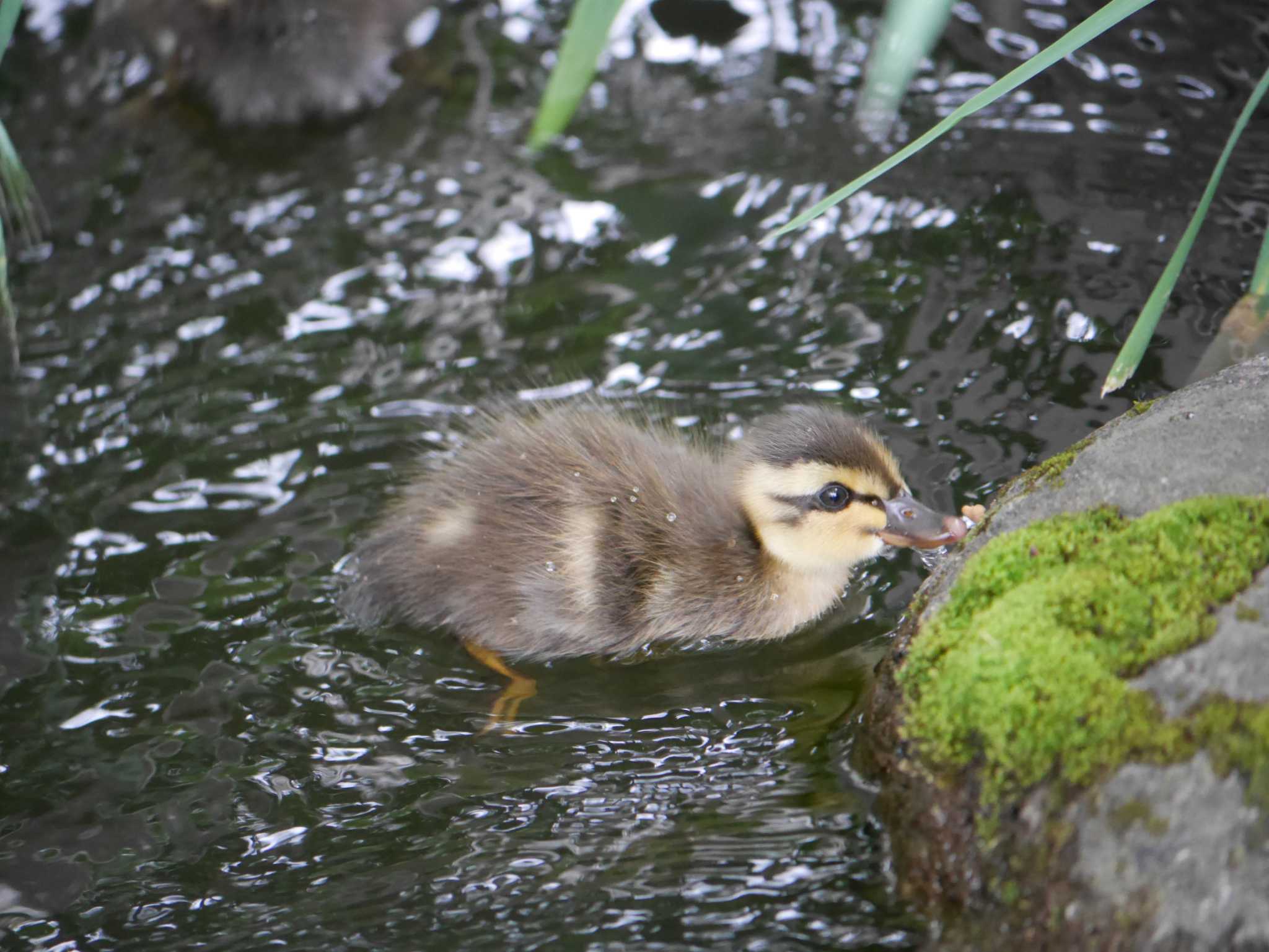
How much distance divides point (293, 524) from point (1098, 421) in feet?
6.02

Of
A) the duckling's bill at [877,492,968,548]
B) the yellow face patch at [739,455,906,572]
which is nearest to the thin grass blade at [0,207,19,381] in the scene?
the yellow face patch at [739,455,906,572]

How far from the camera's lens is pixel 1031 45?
4820 mm

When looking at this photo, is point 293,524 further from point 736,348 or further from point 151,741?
point 736,348

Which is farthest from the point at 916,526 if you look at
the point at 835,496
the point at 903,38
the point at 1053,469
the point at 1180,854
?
the point at 903,38

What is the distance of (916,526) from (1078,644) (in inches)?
33.8

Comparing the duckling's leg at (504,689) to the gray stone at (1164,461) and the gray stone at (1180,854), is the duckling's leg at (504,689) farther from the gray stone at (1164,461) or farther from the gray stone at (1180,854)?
the gray stone at (1180,854)

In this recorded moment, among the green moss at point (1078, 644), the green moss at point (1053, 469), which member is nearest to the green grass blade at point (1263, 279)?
the green moss at point (1053, 469)

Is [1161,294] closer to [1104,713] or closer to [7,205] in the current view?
[1104,713]

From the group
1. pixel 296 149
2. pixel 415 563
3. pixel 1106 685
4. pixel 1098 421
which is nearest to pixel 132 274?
pixel 296 149

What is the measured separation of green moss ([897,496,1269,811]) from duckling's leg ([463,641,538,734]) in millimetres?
851

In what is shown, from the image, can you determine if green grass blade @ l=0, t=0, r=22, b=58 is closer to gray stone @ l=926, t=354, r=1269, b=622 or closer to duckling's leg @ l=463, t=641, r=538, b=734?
duckling's leg @ l=463, t=641, r=538, b=734

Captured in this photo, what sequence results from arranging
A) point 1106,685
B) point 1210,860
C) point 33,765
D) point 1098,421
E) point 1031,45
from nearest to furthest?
1. point 1210,860
2. point 1106,685
3. point 33,765
4. point 1098,421
5. point 1031,45

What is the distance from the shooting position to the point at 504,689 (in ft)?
9.48

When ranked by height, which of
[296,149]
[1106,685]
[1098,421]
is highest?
[296,149]
